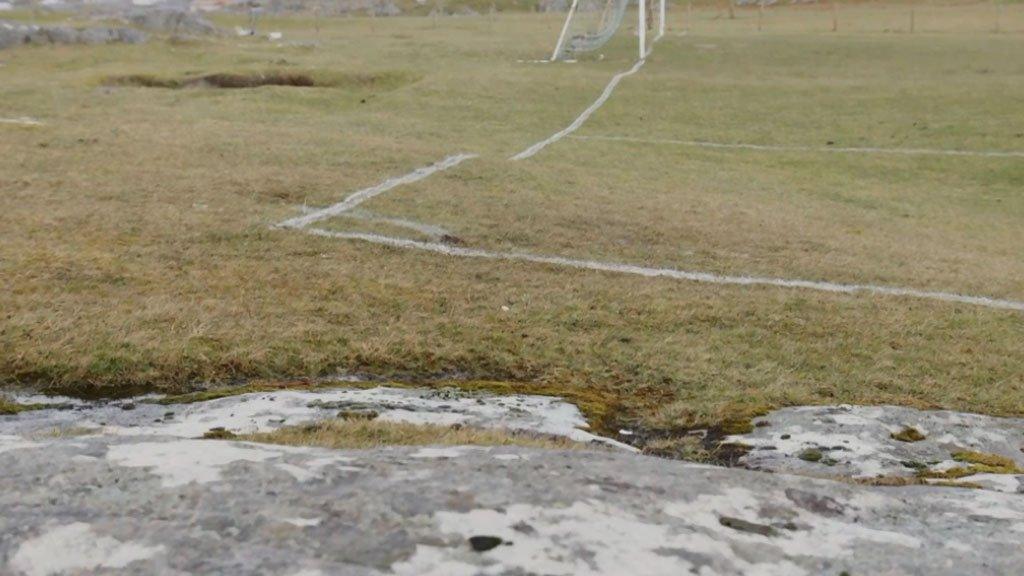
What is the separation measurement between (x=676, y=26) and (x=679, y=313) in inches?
2350

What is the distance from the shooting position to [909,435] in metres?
8.90

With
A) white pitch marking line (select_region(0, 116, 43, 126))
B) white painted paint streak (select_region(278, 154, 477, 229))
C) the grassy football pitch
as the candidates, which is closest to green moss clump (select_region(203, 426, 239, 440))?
the grassy football pitch

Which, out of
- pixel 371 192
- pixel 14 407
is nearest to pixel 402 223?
pixel 371 192

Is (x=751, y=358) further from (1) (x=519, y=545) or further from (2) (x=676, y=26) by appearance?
(2) (x=676, y=26)

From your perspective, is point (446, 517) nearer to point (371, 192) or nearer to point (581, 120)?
point (371, 192)

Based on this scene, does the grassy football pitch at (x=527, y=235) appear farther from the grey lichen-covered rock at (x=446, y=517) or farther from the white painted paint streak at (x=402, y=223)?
the grey lichen-covered rock at (x=446, y=517)

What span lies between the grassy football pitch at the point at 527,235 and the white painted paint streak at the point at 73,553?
5.65m

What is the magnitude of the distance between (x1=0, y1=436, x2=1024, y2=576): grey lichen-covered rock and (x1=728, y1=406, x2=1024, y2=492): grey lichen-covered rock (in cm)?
207

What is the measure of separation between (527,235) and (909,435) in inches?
358

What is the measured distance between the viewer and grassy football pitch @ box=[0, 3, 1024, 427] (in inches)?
437

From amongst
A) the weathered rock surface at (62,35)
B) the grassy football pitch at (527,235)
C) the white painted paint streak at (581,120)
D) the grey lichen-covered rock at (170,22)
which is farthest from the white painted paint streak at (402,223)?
the grey lichen-covered rock at (170,22)

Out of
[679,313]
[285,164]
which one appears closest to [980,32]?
[285,164]

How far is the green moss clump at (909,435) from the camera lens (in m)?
8.80

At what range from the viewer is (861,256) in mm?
17781
